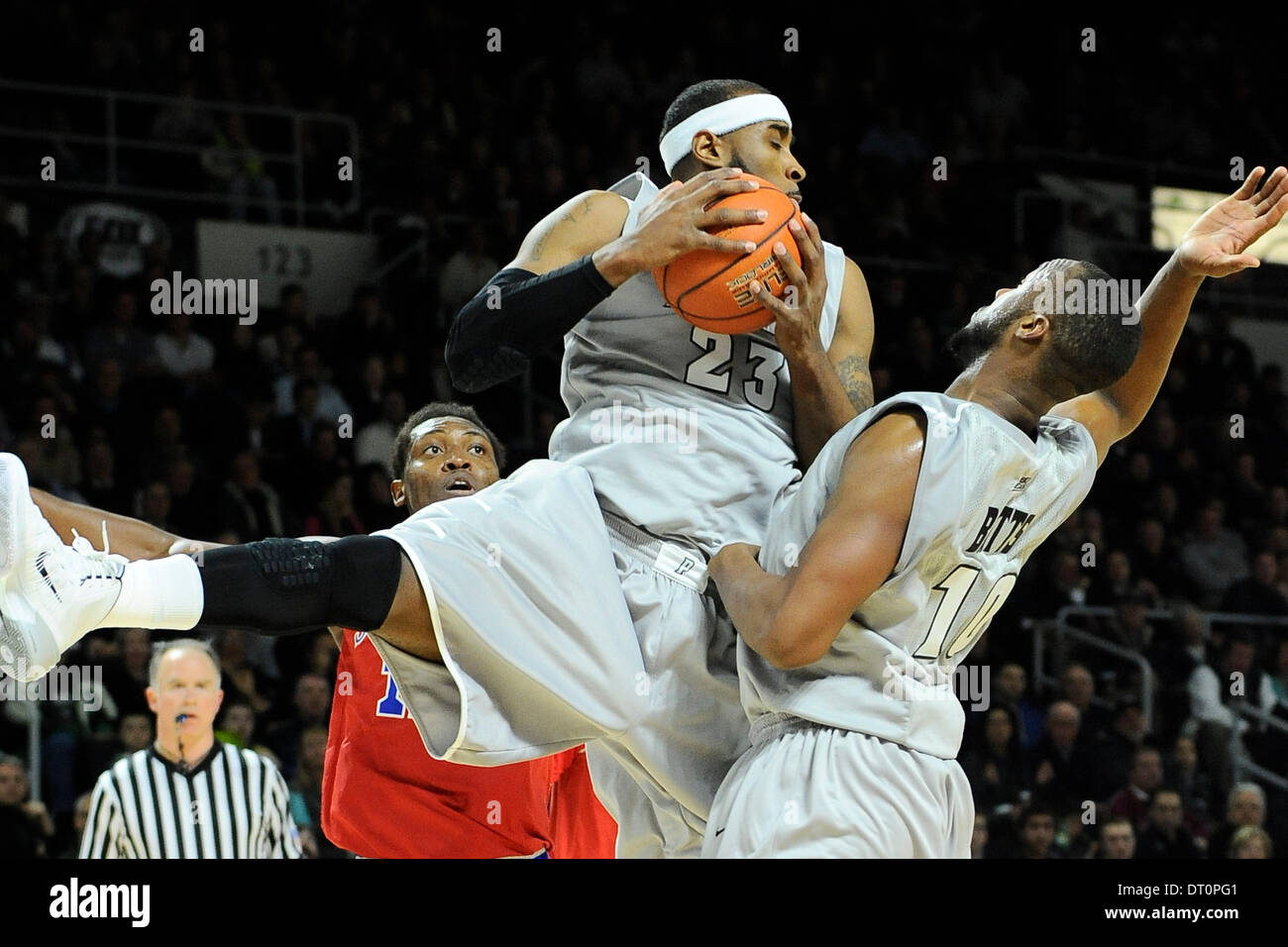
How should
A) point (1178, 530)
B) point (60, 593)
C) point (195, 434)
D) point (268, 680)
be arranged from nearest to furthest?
point (60, 593) < point (268, 680) < point (195, 434) < point (1178, 530)

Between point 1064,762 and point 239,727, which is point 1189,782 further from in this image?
point 239,727

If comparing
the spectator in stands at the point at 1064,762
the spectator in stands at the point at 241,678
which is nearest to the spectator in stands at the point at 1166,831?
the spectator in stands at the point at 1064,762

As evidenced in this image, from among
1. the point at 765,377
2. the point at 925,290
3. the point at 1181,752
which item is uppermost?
the point at 925,290

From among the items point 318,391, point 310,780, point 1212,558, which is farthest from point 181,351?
point 1212,558

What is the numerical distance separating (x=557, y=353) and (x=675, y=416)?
5.94 m

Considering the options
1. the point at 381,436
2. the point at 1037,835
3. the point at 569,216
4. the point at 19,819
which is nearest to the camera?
the point at 569,216

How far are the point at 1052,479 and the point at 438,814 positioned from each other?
6.20 ft

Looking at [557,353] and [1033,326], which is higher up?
[557,353]

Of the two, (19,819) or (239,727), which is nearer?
(19,819)

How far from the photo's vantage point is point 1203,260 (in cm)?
337

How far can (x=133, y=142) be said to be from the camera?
891 cm

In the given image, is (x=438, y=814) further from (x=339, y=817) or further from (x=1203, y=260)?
(x=1203, y=260)

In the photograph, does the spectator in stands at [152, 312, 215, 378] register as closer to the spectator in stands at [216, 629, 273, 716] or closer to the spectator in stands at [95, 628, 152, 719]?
the spectator in stands at [216, 629, 273, 716]
